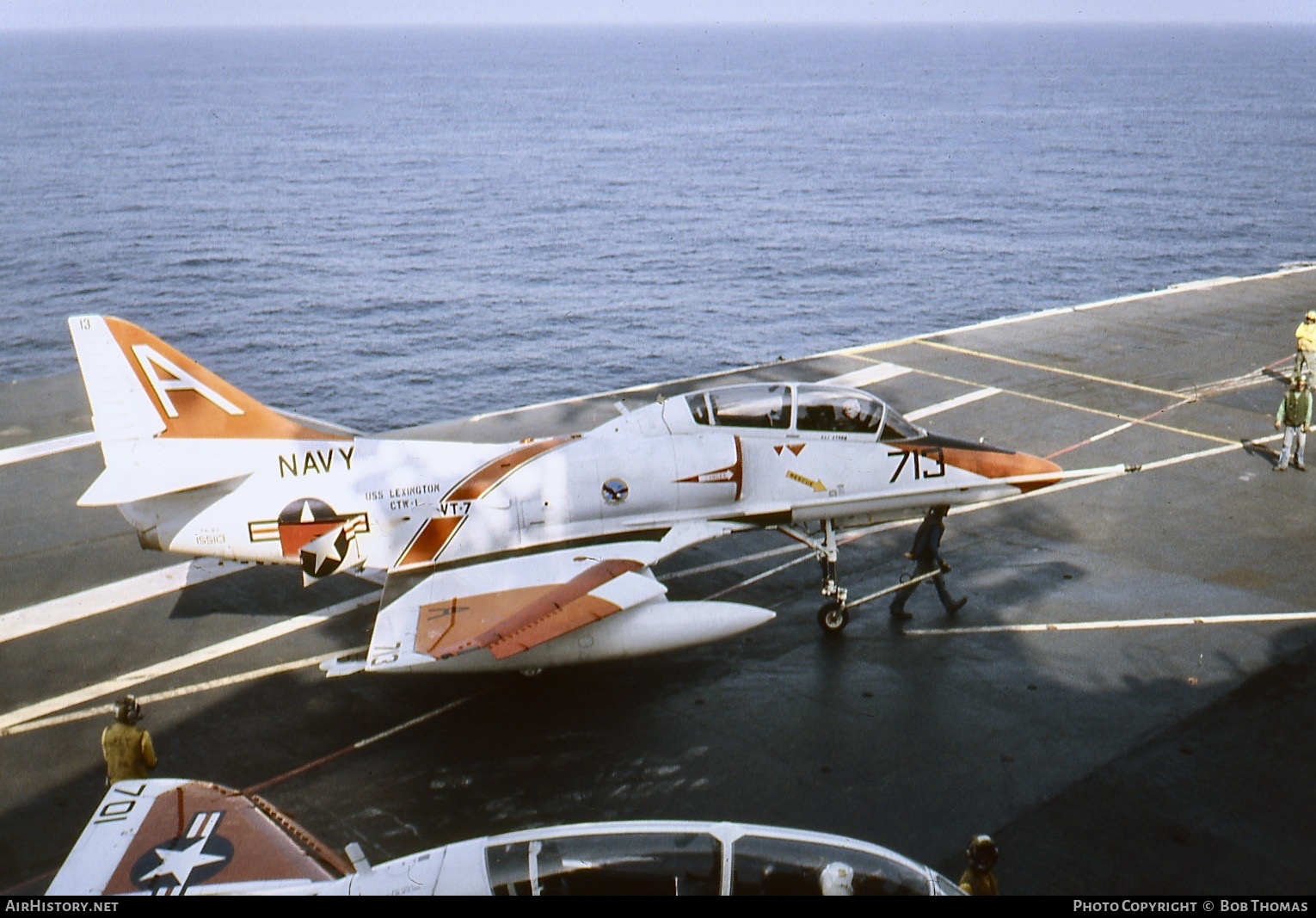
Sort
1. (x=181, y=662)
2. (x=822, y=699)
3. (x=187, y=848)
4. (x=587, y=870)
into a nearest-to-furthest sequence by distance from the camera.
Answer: (x=587, y=870) < (x=187, y=848) < (x=822, y=699) < (x=181, y=662)

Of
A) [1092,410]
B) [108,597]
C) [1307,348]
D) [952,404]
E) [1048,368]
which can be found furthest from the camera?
[1048,368]

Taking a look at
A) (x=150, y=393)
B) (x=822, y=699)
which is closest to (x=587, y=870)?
(x=822, y=699)

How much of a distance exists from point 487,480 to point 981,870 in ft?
30.5

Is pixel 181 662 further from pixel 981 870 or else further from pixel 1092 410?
pixel 1092 410

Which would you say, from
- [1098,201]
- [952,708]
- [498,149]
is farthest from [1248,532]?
[498,149]

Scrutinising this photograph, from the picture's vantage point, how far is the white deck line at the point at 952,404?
25641mm

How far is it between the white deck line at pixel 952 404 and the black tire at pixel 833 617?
10397 mm

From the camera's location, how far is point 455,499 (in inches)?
619

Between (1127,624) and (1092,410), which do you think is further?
(1092,410)

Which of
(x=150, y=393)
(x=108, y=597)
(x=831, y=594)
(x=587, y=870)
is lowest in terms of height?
(x=108, y=597)

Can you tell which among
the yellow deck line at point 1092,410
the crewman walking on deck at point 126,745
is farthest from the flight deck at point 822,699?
the crewman walking on deck at point 126,745

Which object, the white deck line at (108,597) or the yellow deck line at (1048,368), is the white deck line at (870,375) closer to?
the yellow deck line at (1048,368)

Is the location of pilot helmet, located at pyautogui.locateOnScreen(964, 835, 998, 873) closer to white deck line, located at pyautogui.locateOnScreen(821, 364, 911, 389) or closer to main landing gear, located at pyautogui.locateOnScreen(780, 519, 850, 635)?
main landing gear, located at pyautogui.locateOnScreen(780, 519, 850, 635)
